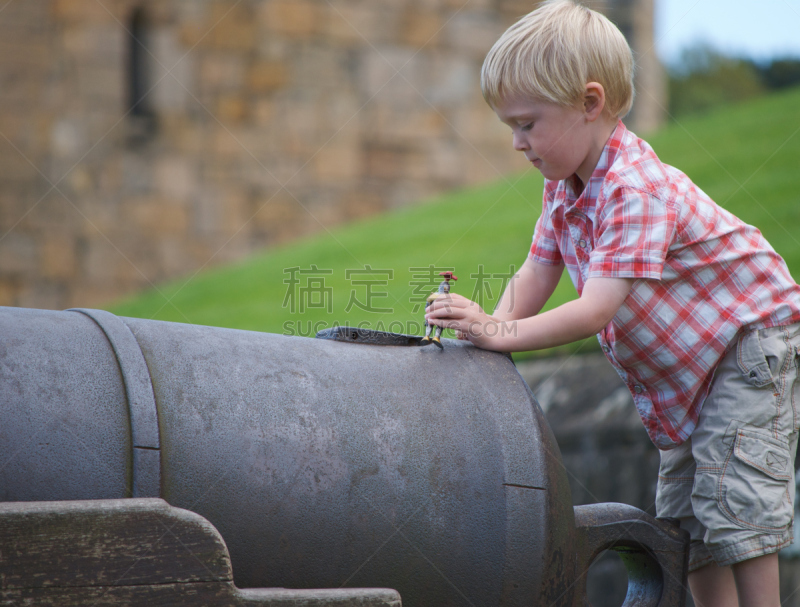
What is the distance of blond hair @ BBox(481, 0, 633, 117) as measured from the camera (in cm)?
200

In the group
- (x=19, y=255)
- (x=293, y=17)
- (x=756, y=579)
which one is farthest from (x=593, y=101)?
(x=293, y=17)

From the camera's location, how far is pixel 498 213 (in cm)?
829

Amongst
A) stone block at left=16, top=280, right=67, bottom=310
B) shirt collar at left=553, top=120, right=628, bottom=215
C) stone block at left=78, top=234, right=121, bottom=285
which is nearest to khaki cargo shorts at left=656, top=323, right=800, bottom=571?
shirt collar at left=553, top=120, right=628, bottom=215

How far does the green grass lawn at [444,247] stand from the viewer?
5902 millimetres

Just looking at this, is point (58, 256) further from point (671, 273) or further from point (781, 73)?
point (781, 73)

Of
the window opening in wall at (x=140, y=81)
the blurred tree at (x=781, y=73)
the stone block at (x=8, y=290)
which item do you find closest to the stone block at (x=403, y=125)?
the window opening in wall at (x=140, y=81)

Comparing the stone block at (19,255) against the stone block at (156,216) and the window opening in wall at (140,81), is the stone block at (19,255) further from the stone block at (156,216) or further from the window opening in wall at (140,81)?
the window opening in wall at (140,81)

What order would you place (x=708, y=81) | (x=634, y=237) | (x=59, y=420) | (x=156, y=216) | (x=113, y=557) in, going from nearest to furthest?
1. (x=113, y=557)
2. (x=59, y=420)
3. (x=634, y=237)
4. (x=156, y=216)
5. (x=708, y=81)

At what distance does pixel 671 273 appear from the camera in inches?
80.9

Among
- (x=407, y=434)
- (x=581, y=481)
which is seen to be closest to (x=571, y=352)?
(x=581, y=481)

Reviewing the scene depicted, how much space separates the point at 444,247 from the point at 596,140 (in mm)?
5578

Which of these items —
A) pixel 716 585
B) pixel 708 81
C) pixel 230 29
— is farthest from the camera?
pixel 708 81

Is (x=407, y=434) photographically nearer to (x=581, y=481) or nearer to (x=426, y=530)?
(x=426, y=530)

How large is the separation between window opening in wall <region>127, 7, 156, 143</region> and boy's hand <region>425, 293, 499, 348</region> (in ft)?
32.9
